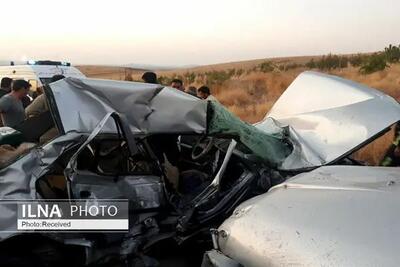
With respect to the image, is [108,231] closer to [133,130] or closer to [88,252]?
[88,252]

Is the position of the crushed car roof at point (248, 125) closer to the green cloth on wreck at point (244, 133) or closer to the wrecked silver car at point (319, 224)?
the green cloth on wreck at point (244, 133)

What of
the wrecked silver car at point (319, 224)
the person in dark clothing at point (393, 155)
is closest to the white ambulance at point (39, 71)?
the person in dark clothing at point (393, 155)

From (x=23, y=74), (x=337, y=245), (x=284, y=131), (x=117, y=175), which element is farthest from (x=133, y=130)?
(x=23, y=74)

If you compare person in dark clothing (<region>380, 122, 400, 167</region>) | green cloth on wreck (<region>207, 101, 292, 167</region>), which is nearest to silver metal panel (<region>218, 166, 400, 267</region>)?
green cloth on wreck (<region>207, 101, 292, 167</region>)

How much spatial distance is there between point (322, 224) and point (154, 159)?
1676mm

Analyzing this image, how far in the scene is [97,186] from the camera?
356 cm

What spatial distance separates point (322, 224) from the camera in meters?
2.43

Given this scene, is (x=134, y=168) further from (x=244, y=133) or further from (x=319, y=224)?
(x=319, y=224)

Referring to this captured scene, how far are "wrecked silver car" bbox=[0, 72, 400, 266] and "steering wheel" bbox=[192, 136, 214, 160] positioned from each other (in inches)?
0.4

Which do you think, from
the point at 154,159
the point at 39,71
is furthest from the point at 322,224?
the point at 39,71

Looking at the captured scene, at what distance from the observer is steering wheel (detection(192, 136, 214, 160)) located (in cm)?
445

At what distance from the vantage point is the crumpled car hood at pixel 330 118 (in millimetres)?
4387

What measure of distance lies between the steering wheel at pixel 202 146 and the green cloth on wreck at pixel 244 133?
0.30 meters

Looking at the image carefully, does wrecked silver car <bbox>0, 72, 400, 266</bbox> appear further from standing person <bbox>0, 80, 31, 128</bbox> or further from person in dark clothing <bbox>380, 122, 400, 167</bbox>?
standing person <bbox>0, 80, 31, 128</bbox>
